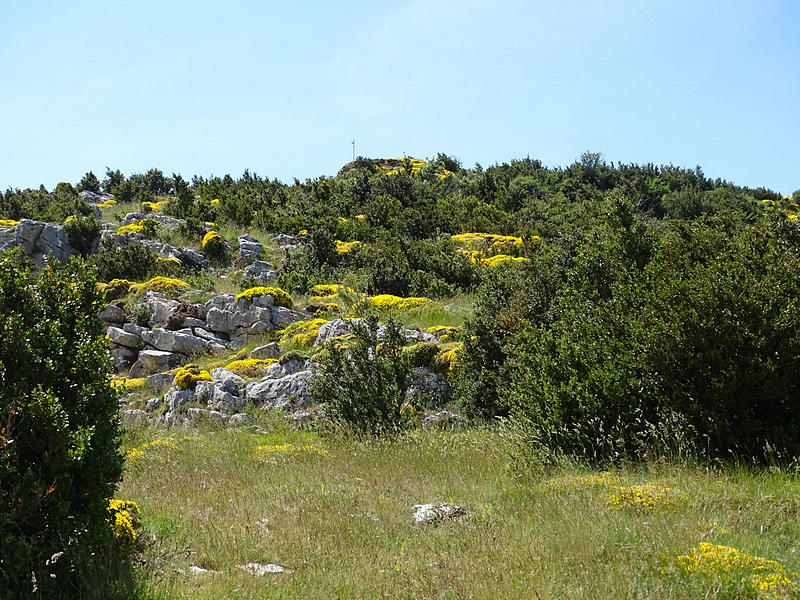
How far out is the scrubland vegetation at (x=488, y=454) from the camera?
4.05 meters

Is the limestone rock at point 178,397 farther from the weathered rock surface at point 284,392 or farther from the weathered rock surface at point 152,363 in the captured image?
the weathered rock surface at point 152,363

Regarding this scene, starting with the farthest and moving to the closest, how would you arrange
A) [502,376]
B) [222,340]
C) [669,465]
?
[222,340] < [502,376] < [669,465]

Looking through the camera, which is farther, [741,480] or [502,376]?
[502,376]

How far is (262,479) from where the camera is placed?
7562 mm

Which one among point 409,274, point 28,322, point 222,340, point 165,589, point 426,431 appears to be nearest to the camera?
point 165,589

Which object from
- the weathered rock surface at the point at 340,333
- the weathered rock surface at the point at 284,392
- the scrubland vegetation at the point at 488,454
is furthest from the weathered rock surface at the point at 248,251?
the weathered rock surface at the point at 284,392

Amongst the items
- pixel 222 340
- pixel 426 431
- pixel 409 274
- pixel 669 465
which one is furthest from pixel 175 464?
pixel 409 274

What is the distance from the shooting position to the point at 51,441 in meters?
4.06

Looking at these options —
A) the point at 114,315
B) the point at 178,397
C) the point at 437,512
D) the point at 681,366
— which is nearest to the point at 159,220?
the point at 114,315

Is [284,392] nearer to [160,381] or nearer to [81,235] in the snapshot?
[160,381]

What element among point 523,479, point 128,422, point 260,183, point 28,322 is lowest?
point 128,422

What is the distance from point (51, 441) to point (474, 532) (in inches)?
131

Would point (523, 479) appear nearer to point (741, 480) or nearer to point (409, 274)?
point (741, 480)

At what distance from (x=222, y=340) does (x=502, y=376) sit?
1097cm
